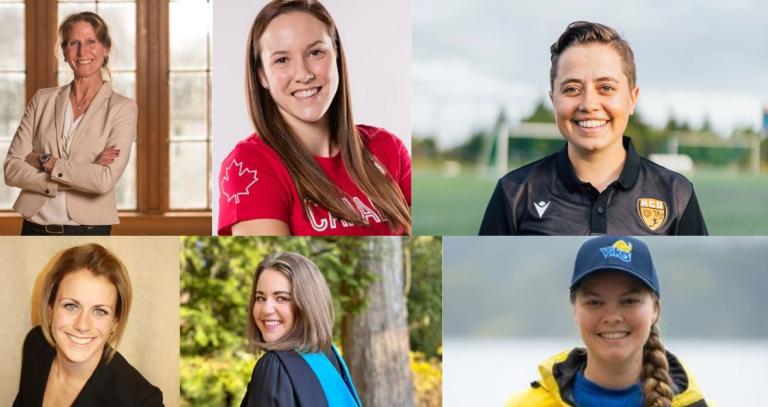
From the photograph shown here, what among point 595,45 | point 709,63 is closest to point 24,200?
point 595,45

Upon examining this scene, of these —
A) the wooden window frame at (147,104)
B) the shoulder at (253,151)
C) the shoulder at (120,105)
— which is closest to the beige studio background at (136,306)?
the shoulder at (253,151)

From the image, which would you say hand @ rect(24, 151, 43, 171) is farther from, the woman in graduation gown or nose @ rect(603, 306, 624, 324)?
nose @ rect(603, 306, 624, 324)

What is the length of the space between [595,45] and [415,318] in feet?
4.52

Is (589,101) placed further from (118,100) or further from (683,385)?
(118,100)

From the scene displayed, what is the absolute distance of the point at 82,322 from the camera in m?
4.91

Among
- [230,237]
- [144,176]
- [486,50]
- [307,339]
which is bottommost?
[307,339]

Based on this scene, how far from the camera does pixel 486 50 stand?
508cm

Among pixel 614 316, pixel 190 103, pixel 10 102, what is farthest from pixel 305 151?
pixel 10 102

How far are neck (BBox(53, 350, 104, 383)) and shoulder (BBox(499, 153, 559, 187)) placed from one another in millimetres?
1855

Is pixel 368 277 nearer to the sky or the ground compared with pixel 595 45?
nearer to the ground

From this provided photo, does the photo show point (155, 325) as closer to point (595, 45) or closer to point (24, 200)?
point (24, 200)

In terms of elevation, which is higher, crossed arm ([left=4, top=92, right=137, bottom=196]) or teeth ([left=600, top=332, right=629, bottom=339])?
crossed arm ([left=4, top=92, right=137, bottom=196])

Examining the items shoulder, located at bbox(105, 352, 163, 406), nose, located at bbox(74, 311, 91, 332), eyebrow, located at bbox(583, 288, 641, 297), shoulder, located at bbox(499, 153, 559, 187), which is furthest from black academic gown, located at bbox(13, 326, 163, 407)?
eyebrow, located at bbox(583, 288, 641, 297)

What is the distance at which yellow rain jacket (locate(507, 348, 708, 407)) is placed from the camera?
4.88 meters
